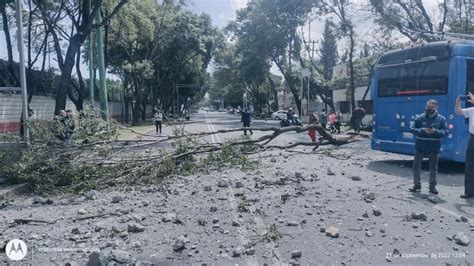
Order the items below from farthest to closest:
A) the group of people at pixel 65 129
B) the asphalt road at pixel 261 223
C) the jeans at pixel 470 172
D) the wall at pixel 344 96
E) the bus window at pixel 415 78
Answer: the wall at pixel 344 96 < the bus window at pixel 415 78 < the group of people at pixel 65 129 < the jeans at pixel 470 172 < the asphalt road at pixel 261 223

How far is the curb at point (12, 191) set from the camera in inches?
311

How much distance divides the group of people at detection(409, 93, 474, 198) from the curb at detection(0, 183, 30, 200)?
7747 mm

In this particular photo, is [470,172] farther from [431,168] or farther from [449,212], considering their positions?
[449,212]

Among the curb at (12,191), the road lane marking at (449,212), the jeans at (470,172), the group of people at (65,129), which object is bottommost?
the curb at (12,191)

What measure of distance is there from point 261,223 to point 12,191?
526 cm

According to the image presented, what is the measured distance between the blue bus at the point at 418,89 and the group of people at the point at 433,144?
1.87m

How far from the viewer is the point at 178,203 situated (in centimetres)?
723

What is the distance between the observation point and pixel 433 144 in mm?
7801

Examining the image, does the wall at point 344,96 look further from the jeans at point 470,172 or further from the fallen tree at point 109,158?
the jeans at point 470,172

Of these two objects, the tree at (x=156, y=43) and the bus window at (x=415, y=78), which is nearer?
the bus window at (x=415, y=78)

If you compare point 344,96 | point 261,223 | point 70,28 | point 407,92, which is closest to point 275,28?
point 344,96

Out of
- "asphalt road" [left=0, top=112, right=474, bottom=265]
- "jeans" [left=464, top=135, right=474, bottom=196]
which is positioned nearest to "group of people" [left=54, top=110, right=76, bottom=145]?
"asphalt road" [left=0, top=112, right=474, bottom=265]

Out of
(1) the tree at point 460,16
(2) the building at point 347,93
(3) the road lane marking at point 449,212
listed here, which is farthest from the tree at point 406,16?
(3) the road lane marking at point 449,212

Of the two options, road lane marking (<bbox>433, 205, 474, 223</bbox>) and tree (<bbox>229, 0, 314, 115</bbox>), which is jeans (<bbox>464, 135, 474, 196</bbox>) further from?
tree (<bbox>229, 0, 314, 115</bbox>)
